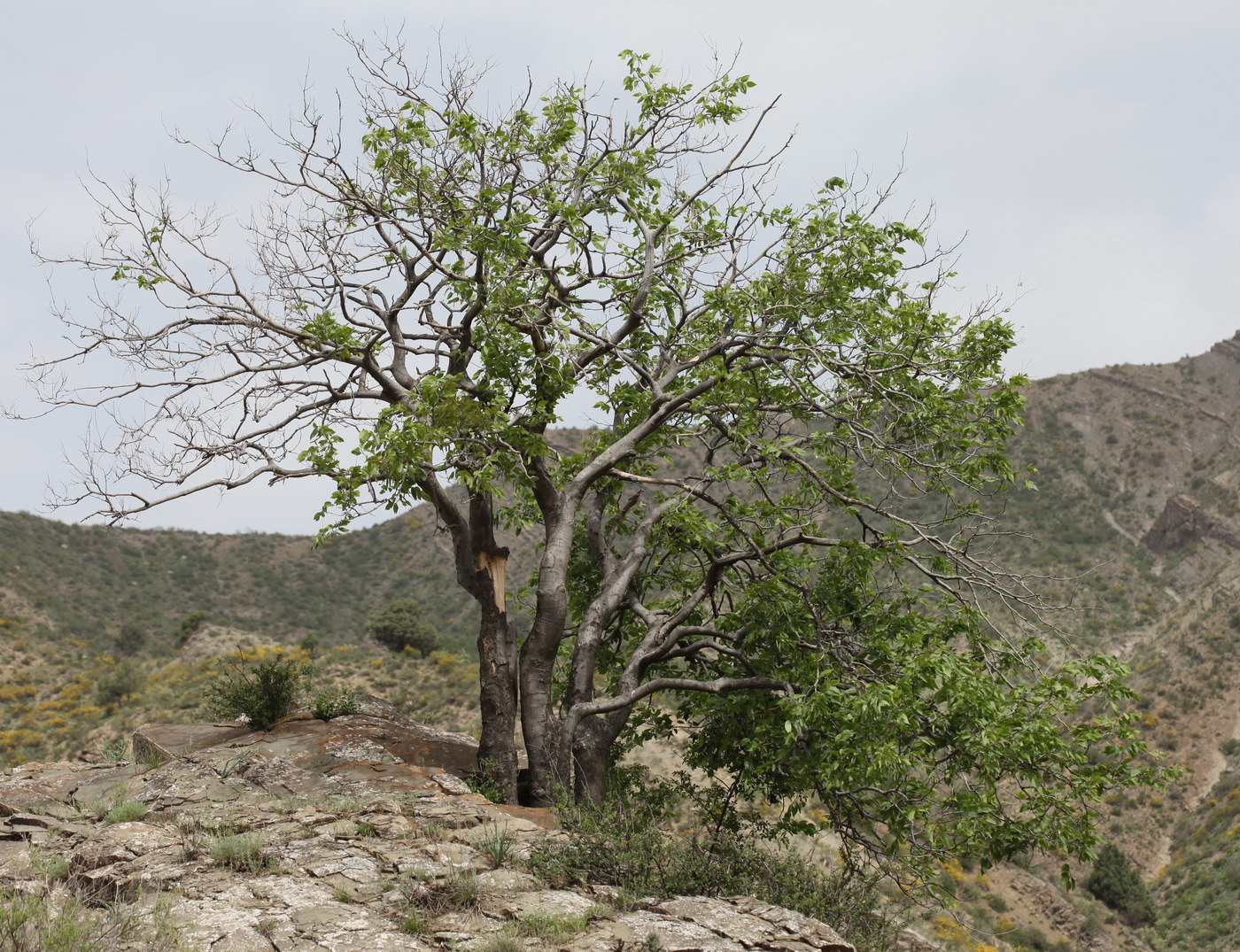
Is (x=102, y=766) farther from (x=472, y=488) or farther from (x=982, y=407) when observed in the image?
(x=982, y=407)

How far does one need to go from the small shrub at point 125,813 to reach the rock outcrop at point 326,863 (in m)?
0.02

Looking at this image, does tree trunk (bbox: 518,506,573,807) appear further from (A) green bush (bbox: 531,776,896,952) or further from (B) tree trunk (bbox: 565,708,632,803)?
(A) green bush (bbox: 531,776,896,952)

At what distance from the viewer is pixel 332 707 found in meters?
11.7

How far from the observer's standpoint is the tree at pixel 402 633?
116 feet

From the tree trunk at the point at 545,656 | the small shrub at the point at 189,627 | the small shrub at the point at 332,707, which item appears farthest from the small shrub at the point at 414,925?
the small shrub at the point at 189,627

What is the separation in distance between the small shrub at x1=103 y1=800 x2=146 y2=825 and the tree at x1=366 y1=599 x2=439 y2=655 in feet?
88.4

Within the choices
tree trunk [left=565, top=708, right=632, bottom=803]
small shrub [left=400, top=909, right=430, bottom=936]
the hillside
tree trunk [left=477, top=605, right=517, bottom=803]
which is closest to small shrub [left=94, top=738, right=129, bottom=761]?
tree trunk [left=477, top=605, right=517, bottom=803]

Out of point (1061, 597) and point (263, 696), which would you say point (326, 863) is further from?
point (1061, 597)

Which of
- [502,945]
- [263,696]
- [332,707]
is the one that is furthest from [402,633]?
[502,945]

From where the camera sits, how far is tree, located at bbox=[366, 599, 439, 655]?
3538 centimetres

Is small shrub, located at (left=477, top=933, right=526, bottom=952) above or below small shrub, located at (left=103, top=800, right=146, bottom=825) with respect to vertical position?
below

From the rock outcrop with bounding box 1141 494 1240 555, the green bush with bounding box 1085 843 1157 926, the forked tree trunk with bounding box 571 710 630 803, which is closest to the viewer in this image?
the forked tree trunk with bounding box 571 710 630 803

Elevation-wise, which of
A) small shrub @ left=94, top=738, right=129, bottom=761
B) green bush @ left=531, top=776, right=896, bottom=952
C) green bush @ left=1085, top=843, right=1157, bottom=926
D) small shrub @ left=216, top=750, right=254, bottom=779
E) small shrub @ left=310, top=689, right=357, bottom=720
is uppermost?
small shrub @ left=310, top=689, right=357, bottom=720

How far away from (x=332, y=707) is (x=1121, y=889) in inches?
1050
